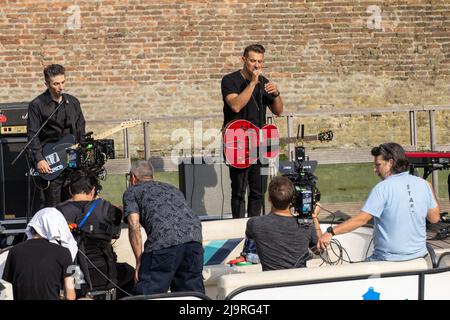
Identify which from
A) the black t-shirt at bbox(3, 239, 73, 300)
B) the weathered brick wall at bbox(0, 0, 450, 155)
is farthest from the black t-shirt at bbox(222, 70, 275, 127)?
the weathered brick wall at bbox(0, 0, 450, 155)

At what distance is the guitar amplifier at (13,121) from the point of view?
1062 centimetres

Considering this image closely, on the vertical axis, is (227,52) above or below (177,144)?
above

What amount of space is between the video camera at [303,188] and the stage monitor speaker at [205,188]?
8.28 ft

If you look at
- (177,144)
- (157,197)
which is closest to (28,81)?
(177,144)

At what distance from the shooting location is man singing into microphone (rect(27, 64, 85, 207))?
9.35 metres

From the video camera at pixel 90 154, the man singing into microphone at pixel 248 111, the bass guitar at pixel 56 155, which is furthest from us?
the man singing into microphone at pixel 248 111

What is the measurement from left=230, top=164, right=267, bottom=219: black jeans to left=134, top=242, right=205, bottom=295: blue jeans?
8.95 ft

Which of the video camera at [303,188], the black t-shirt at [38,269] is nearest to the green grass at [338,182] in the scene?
the video camera at [303,188]

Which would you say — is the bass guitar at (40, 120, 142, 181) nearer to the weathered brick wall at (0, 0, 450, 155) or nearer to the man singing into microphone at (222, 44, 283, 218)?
the man singing into microphone at (222, 44, 283, 218)

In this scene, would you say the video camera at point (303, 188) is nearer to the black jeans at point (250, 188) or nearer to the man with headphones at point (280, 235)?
the man with headphones at point (280, 235)

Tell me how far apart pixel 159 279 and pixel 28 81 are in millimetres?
9413
